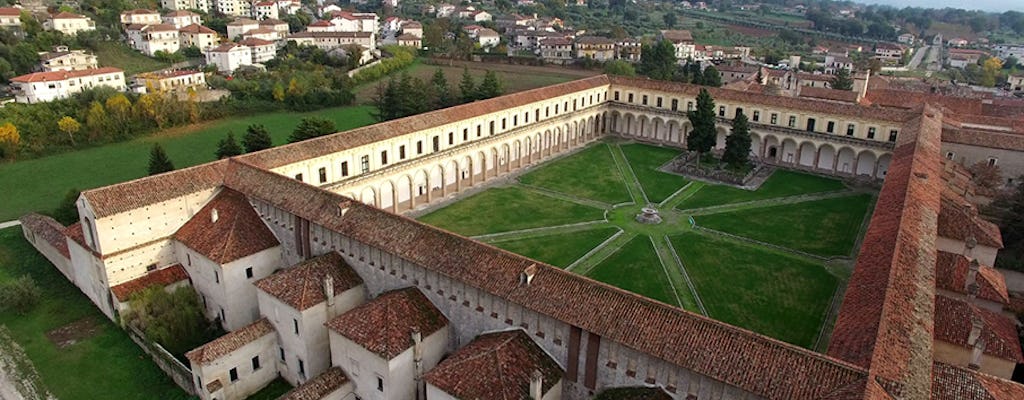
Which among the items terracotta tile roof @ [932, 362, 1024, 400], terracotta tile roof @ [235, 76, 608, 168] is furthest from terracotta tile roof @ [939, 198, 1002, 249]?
terracotta tile roof @ [235, 76, 608, 168]

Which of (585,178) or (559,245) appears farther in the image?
(585,178)

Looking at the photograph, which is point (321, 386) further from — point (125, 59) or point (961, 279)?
point (125, 59)

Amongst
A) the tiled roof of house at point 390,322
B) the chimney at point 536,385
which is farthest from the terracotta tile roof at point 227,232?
the chimney at point 536,385

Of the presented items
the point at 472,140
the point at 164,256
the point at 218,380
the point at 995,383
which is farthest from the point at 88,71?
the point at 995,383

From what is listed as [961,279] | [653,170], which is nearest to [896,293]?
[961,279]

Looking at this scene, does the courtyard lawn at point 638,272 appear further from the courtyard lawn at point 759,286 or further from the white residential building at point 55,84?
the white residential building at point 55,84

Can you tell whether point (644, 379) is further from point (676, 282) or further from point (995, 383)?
point (676, 282)
